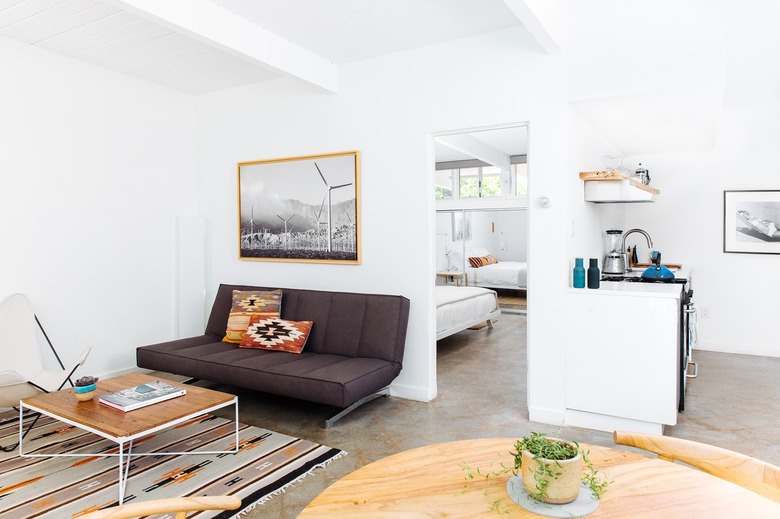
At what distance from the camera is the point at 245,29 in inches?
142

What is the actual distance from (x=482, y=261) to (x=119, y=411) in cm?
721

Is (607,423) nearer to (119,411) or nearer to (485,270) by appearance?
(119,411)

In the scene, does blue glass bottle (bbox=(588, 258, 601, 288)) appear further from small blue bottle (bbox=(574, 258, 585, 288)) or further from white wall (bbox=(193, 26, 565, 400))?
white wall (bbox=(193, 26, 565, 400))

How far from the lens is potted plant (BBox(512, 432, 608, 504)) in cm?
119

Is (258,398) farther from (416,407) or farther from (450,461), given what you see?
(450,461)

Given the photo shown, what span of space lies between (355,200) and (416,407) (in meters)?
1.74

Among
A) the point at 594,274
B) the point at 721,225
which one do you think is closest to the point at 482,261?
the point at 721,225

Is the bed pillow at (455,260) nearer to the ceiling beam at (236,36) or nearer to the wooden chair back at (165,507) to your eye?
the ceiling beam at (236,36)

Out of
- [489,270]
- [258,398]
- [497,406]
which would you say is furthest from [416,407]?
[489,270]

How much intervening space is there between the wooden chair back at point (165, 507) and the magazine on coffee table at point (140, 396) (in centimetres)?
184

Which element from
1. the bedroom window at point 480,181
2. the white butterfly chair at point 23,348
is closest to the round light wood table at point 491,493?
the white butterfly chair at point 23,348

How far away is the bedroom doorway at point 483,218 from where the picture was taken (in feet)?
24.0

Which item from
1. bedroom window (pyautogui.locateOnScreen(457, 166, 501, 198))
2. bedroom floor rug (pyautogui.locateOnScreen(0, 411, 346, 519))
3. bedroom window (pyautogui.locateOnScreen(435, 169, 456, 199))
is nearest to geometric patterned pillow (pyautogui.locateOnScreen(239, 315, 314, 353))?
bedroom floor rug (pyautogui.locateOnScreen(0, 411, 346, 519))

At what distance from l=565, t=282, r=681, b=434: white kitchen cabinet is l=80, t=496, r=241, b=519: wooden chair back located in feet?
9.04
